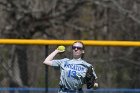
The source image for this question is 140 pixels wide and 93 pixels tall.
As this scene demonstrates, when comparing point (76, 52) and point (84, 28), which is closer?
point (76, 52)

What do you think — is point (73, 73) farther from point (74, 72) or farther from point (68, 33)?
point (68, 33)

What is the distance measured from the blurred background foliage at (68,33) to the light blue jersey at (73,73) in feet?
4.37

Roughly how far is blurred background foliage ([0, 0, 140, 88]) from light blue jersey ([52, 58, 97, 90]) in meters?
1.33

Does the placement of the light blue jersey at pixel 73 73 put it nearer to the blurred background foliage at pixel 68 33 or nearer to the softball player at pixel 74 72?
the softball player at pixel 74 72

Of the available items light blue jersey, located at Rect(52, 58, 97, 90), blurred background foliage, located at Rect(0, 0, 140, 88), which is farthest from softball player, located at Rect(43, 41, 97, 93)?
blurred background foliage, located at Rect(0, 0, 140, 88)

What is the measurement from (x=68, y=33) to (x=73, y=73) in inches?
377

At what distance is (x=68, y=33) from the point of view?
17.8m

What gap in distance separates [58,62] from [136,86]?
6.40ft

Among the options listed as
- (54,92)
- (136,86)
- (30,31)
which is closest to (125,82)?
(136,86)

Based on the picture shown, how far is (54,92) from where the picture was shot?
32.5 ft

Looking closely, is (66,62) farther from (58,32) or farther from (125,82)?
(58,32)

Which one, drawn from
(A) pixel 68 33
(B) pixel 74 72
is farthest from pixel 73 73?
(A) pixel 68 33

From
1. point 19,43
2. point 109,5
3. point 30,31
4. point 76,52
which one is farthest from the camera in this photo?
point 109,5

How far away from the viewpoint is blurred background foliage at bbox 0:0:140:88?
9992 mm
